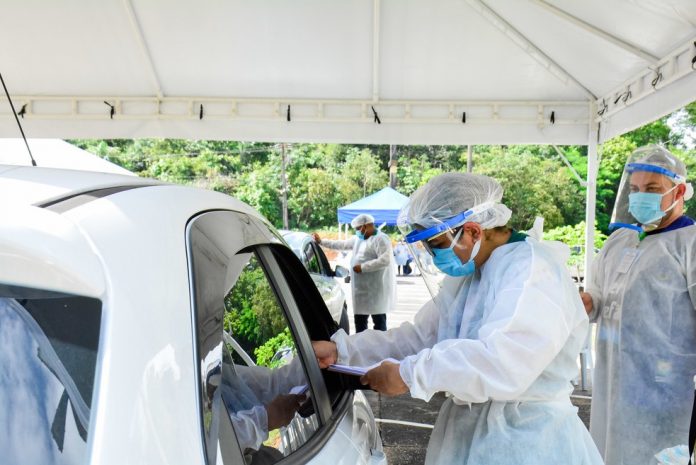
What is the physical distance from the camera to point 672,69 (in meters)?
4.00

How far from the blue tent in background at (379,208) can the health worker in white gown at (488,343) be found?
13.3m

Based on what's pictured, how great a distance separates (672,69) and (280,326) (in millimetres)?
3514

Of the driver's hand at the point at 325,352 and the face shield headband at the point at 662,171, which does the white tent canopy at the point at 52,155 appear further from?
the face shield headband at the point at 662,171

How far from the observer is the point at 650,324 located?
3012 millimetres

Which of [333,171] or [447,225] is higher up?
[333,171]

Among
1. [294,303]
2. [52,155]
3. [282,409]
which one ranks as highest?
[52,155]

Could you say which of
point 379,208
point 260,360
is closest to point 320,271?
point 260,360

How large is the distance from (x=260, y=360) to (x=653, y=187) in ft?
7.72

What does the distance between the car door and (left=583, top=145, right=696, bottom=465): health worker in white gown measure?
5.34 feet

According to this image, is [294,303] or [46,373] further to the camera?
[294,303]

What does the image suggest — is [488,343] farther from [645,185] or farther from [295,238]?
[295,238]

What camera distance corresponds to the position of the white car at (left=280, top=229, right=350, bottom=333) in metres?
7.38

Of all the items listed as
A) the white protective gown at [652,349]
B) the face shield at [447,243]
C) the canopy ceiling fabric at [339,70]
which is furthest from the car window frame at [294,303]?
the canopy ceiling fabric at [339,70]

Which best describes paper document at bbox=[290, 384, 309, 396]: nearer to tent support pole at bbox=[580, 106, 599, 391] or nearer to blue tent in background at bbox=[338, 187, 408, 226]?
tent support pole at bbox=[580, 106, 599, 391]
